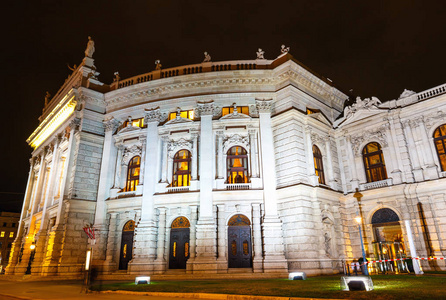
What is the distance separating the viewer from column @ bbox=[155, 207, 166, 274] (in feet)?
78.9

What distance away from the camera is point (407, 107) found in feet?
84.0

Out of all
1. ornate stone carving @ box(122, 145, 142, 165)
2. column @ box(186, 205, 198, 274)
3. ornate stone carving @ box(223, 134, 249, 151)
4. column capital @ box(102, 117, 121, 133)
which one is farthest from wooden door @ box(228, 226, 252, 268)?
column capital @ box(102, 117, 121, 133)

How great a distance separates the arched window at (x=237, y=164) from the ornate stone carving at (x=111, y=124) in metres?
12.1

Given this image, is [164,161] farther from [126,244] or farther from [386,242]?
[386,242]

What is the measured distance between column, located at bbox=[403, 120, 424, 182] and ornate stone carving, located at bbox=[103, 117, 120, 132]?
26.4 m

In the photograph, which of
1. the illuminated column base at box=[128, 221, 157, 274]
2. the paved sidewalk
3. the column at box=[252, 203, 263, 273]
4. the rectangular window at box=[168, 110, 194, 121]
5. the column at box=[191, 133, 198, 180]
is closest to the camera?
the paved sidewalk

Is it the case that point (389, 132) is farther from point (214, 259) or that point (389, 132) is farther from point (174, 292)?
point (174, 292)

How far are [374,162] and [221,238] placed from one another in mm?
15058

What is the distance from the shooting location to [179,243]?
25.1 metres

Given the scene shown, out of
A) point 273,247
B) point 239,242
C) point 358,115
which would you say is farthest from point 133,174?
point 358,115

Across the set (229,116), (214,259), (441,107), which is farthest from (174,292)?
(441,107)

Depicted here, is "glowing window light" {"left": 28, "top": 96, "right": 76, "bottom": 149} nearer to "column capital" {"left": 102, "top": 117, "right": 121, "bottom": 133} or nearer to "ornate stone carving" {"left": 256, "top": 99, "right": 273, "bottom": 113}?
"column capital" {"left": 102, "top": 117, "right": 121, "bottom": 133}

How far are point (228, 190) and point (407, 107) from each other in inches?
646

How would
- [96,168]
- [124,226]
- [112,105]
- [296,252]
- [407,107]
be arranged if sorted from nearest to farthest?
1. [296,252]
2. [407,107]
3. [124,226]
4. [96,168]
5. [112,105]
